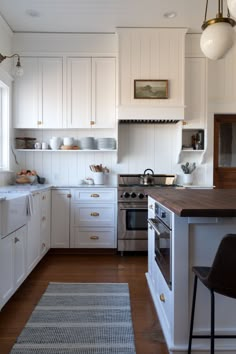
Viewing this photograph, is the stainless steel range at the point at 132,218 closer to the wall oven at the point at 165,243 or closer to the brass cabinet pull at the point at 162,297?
the wall oven at the point at 165,243

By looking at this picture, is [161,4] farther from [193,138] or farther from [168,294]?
[168,294]

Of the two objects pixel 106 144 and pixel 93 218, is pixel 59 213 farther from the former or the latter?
pixel 106 144

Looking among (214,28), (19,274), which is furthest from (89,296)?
(214,28)

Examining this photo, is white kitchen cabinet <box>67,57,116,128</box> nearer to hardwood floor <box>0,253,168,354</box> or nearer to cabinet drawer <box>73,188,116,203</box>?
cabinet drawer <box>73,188,116,203</box>

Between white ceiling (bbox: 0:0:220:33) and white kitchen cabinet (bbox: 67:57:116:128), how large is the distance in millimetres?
444

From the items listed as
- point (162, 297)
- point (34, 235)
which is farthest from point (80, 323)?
point (34, 235)

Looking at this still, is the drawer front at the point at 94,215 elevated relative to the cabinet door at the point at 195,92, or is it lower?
lower

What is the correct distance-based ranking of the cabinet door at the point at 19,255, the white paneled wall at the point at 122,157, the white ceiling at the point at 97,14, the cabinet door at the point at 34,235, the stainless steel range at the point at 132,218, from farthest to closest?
the white paneled wall at the point at 122,157
the stainless steel range at the point at 132,218
the white ceiling at the point at 97,14
the cabinet door at the point at 34,235
the cabinet door at the point at 19,255

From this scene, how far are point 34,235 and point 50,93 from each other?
6.70 feet

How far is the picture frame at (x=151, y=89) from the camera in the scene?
3.78 meters

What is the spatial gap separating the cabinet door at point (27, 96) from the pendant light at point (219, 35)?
2.83m

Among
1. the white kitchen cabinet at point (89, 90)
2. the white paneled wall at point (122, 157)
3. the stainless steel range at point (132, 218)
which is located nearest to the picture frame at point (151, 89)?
the white kitchen cabinet at point (89, 90)

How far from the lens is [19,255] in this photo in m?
2.48

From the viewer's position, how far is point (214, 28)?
1653 mm
